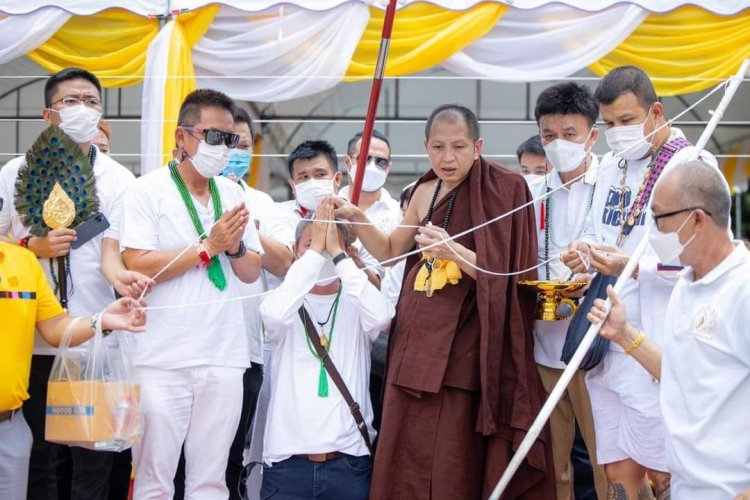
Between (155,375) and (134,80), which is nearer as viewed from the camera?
(155,375)

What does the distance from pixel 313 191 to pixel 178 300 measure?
38.3 inches

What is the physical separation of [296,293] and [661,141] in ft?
5.54

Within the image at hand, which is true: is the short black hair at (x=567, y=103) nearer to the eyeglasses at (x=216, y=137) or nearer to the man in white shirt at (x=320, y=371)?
the man in white shirt at (x=320, y=371)

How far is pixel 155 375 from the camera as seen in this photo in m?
4.12

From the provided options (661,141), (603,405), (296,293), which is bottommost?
(603,405)

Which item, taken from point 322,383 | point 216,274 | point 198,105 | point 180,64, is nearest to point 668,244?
point 322,383

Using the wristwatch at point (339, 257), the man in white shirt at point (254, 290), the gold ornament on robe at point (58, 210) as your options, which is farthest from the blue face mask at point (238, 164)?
the wristwatch at point (339, 257)

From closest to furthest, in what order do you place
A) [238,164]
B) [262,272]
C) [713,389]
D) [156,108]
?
[713,389], [262,272], [238,164], [156,108]

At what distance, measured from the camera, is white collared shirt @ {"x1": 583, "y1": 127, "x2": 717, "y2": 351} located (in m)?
3.88

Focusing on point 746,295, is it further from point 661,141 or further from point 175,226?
point 175,226

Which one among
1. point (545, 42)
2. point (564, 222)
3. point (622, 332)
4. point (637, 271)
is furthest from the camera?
point (545, 42)

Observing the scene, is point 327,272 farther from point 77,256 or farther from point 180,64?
point 180,64

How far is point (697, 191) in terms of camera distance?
3.11 metres

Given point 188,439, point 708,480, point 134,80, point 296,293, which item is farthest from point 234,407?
point 134,80
